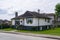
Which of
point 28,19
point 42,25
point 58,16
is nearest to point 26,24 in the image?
point 28,19

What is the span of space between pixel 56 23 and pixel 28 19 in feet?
54.9

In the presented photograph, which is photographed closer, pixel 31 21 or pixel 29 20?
pixel 31 21

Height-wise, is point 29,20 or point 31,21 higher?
point 29,20

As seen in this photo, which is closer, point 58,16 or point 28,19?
point 28,19

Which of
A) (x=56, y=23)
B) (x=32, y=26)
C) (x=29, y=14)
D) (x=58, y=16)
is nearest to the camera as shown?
(x=32, y=26)

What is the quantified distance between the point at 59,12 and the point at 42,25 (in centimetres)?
2526

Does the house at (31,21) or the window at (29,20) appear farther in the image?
the window at (29,20)

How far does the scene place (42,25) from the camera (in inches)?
2202

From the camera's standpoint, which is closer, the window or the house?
the house

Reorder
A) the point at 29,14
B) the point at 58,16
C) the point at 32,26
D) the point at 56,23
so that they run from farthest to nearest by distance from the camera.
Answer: the point at 58,16, the point at 56,23, the point at 29,14, the point at 32,26

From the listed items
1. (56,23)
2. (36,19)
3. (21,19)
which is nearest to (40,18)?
(36,19)

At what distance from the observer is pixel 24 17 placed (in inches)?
2148

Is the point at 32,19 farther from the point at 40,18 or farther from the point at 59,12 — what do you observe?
the point at 59,12

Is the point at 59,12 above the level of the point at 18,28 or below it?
above
